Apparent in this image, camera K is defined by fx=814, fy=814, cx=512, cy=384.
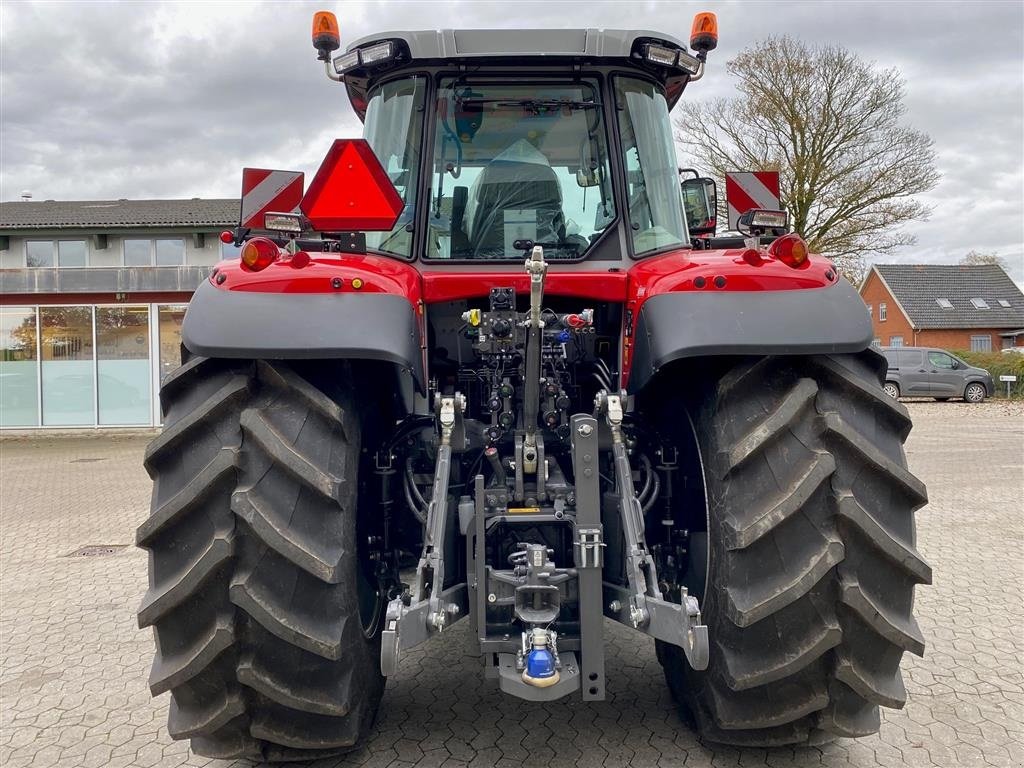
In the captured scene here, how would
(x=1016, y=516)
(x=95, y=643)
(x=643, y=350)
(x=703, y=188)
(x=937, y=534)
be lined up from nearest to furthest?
(x=643, y=350) → (x=703, y=188) → (x=95, y=643) → (x=937, y=534) → (x=1016, y=516)

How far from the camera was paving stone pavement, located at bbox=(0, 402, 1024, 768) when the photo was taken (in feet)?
10.1

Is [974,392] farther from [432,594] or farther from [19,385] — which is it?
[19,385]

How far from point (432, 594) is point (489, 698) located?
1.20 meters

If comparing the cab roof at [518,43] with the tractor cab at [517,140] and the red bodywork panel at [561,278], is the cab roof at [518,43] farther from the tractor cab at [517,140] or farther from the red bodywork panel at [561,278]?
the red bodywork panel at [561,278]

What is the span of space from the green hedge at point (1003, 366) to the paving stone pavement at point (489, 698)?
70.0 ft

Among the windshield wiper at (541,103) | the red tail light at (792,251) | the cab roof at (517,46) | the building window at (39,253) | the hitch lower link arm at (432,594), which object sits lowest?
the hitch lower link arm at (432,594)

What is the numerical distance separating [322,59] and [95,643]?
3.43 metres

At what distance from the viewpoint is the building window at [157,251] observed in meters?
27.2

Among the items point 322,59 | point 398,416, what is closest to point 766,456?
point 398,416

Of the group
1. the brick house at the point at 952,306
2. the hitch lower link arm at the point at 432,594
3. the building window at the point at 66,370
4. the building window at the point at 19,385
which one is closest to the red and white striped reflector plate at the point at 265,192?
the hitch lower link arm at the point at 432,594

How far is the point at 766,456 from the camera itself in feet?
8.33

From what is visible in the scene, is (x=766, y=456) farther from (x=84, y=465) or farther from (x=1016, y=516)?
(x=84, y=465)

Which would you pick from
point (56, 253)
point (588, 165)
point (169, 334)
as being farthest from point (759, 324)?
point (56, 253)

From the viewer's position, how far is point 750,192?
412 cm
